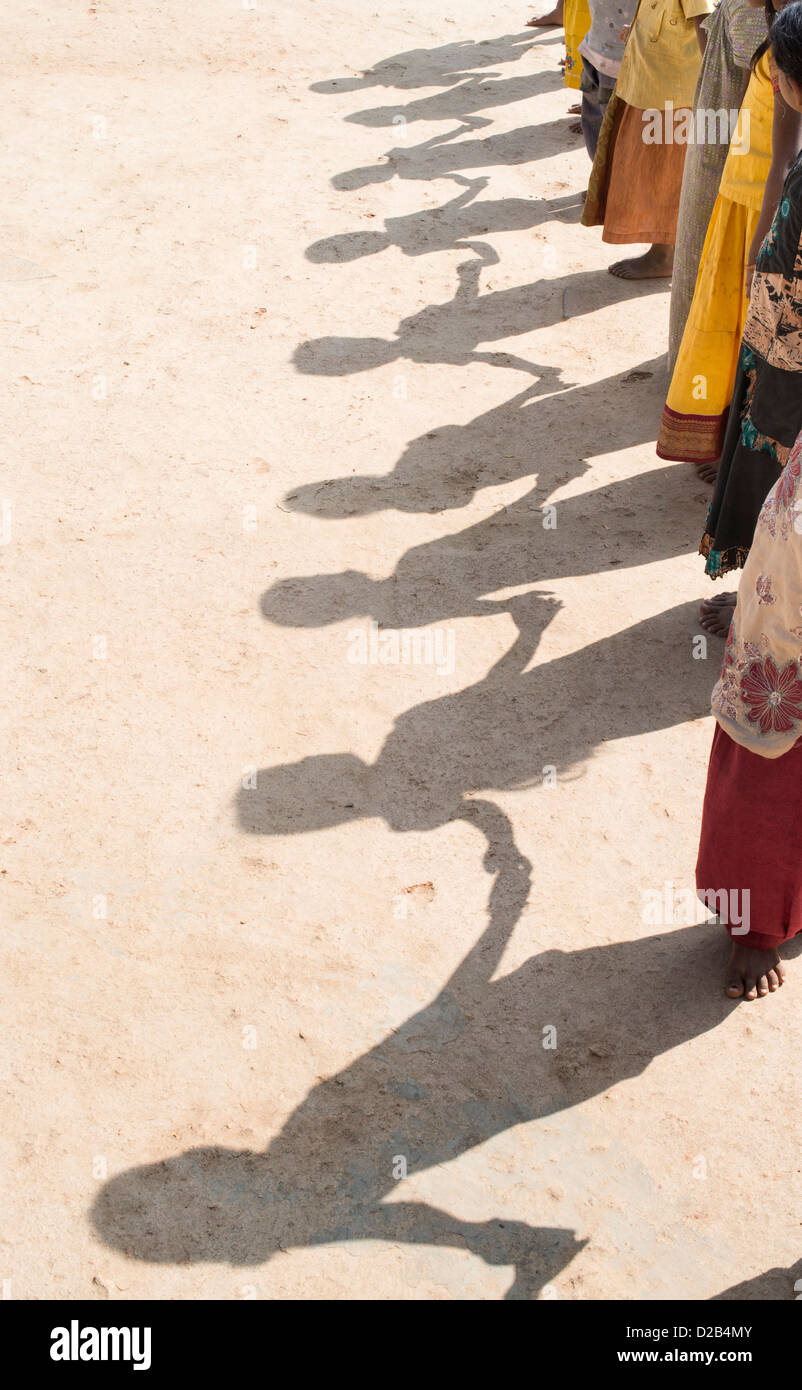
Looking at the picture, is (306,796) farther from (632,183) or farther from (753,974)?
(632,183)

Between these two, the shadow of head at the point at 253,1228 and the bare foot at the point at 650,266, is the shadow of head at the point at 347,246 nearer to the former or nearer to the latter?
Answer: the bare foot at the point at 650,266

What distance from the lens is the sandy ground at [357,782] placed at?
2186 millimetres

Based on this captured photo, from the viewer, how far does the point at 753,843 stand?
227 cm

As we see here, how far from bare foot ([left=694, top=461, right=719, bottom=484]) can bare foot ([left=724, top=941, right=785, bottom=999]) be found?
1960 millimetres

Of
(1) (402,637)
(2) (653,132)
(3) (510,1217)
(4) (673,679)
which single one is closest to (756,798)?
(3) (510,1217)

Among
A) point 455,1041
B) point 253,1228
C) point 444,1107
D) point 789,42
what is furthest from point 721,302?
point 253,1228

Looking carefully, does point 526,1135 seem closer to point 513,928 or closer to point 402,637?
point 513,928

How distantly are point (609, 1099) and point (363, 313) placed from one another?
3.66 metres

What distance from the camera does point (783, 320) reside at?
98.7 inches

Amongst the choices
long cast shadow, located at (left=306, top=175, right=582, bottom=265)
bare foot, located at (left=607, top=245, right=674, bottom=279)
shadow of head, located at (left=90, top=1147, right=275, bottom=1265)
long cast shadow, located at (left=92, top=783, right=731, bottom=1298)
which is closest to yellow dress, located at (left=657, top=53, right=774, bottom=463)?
long cast shadow, located at (left=92, top=783, right=731, bottom=1298)

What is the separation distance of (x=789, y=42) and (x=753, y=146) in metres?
0.83

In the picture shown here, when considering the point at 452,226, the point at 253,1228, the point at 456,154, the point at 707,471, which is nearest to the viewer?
the point at 253,1228

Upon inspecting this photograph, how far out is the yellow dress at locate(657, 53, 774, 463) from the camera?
3160 millimetres
